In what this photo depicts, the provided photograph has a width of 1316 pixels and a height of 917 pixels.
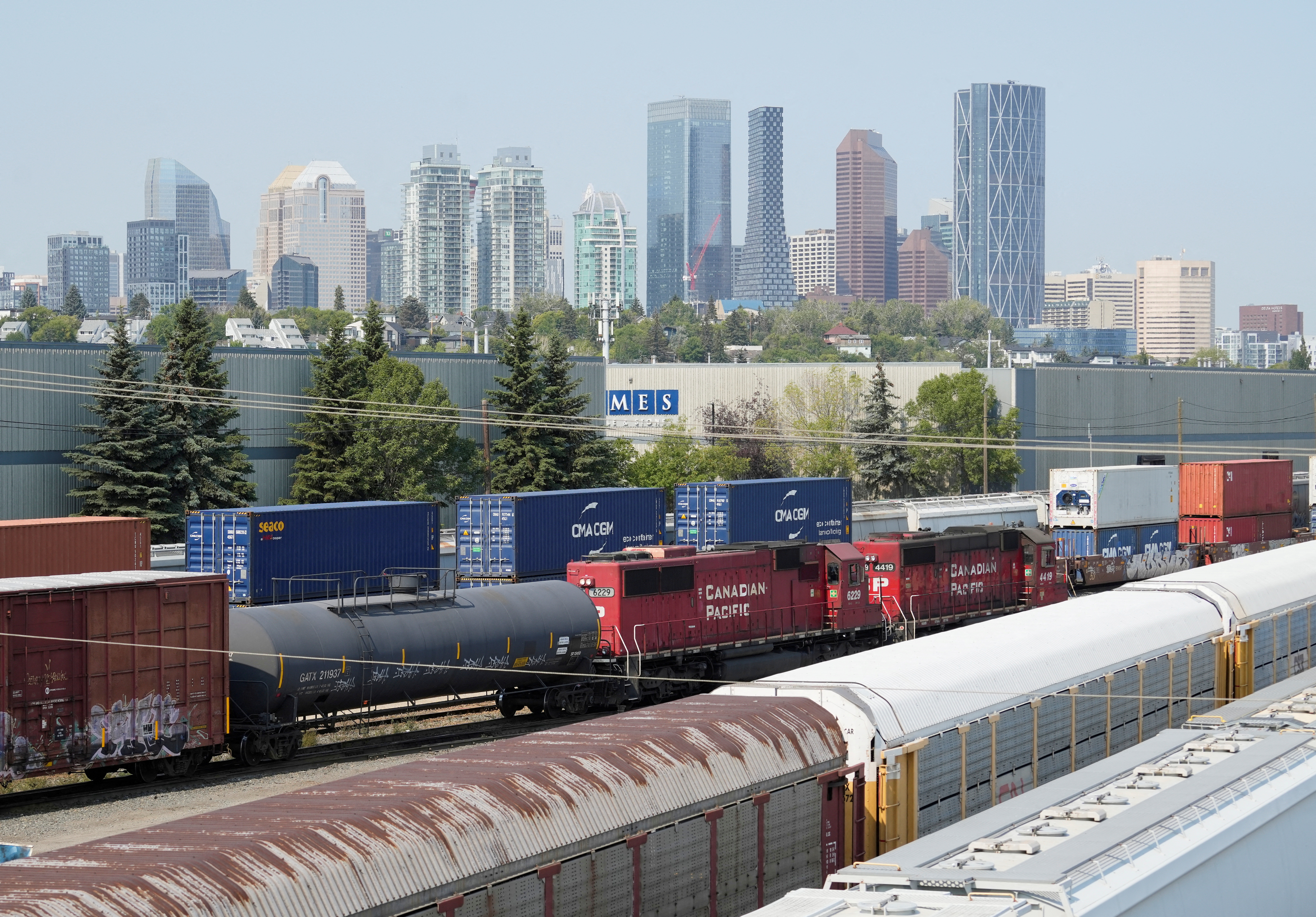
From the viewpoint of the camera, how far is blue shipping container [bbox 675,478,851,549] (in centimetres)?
4116

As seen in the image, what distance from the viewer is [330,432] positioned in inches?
2175

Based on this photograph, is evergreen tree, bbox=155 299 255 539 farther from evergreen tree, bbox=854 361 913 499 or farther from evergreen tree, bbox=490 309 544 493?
evergreen tree, bbox=854 361 913 499

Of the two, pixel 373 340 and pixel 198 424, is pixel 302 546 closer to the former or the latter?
pixel 198 424

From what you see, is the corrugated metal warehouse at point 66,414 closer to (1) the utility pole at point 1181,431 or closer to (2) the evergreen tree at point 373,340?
(2) the evergreen tree at point 373,340

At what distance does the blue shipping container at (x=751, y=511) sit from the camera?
135 ft

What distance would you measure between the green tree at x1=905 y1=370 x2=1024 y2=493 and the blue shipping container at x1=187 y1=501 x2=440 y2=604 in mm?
50685

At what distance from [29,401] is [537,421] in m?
20.1

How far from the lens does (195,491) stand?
4944 centimetres

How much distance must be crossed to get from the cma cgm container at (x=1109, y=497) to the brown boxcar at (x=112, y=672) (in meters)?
37.1

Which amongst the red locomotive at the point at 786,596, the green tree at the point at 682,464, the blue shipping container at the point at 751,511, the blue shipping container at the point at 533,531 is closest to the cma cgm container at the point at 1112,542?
the red locomotive at the point at 786,596

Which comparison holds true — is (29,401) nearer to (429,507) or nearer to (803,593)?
(429,507)

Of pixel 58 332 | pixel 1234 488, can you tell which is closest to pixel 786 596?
pixel 1234 488

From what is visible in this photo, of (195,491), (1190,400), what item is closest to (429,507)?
(195,491)

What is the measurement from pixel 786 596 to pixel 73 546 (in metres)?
17.1
